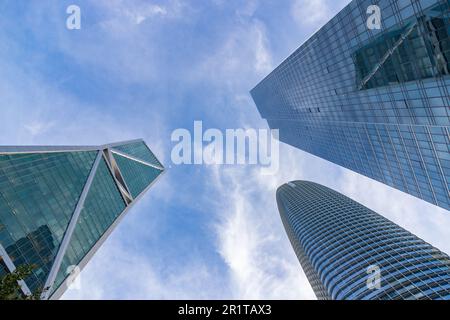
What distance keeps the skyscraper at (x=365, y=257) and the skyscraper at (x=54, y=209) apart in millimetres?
63936

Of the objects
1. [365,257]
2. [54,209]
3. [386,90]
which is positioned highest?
[54,209]

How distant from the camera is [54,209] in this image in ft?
177

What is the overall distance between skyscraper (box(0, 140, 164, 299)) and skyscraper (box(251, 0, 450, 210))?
50.4 metres

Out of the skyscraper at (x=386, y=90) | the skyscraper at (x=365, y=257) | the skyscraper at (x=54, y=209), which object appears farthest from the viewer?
the skyscraper at (x=365, y=257)

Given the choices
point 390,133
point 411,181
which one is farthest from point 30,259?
point 411,181

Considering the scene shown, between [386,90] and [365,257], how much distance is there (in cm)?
5012

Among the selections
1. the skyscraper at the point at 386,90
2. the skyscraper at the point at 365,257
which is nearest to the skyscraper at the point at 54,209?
the skyscraper at the point at 386,90

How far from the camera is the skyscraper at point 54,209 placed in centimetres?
4256

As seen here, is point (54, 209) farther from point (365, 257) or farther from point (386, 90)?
point (365, 257)

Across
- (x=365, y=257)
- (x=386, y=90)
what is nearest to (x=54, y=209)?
(x=386, y=90)

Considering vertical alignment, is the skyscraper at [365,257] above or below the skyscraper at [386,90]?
below

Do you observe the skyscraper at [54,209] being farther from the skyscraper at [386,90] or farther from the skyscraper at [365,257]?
the skyscraper at [365,257]

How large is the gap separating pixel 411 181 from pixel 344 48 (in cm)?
3273
